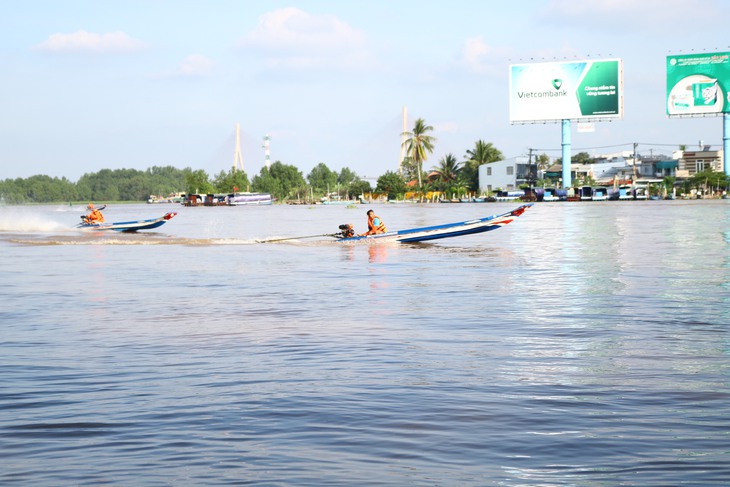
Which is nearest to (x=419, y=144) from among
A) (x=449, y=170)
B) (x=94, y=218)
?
(x=449, y=170)

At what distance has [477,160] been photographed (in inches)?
4978

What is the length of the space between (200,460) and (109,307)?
973 cm

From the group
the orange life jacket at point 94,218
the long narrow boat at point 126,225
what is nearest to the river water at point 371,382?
the long narrow boat at point 126,225

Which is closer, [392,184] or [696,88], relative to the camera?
[696,88]

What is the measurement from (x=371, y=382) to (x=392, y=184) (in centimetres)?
13769

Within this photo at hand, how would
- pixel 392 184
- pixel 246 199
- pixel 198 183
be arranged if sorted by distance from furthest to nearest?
1. pixel 198 183
2. pixel 246 199
3. pixel 392 184

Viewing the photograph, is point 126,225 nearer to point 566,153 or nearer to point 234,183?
point 566,153

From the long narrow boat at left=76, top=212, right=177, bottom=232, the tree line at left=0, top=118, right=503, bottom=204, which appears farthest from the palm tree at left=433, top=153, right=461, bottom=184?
the long narrow boat at left=76, top=212, right=177, bottom=232

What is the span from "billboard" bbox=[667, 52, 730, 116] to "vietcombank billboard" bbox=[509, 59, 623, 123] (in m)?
4.93

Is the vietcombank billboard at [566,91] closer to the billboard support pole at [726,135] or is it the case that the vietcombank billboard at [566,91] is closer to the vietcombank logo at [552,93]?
the vietcombank logo at [552,93]

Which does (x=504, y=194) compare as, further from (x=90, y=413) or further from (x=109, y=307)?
(x=90, y=413)

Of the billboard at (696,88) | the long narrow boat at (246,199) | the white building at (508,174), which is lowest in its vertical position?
the long narrow boat at (246,199)

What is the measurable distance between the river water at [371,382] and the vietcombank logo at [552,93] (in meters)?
74.8

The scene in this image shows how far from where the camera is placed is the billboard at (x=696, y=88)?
286 feet
